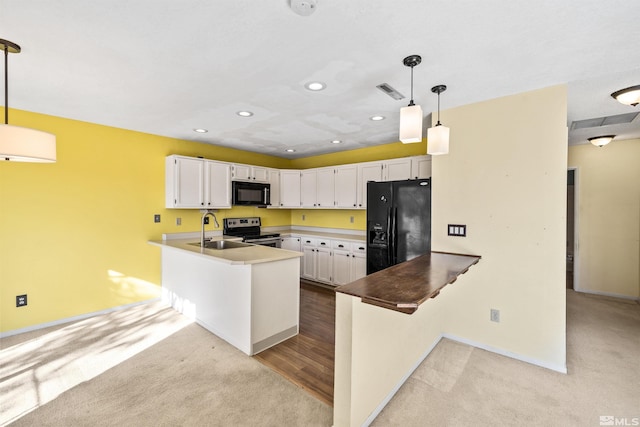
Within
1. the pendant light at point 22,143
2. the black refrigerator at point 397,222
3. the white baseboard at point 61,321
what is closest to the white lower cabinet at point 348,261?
the black refrigerator at point 397,222

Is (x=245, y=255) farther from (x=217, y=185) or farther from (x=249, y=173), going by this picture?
(x=249, y=173)

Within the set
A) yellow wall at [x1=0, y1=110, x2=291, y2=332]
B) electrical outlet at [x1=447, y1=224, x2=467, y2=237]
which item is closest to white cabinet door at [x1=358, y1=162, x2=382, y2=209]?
electrical outlet at [x1=447, y1=224, x2=467, y2=237]

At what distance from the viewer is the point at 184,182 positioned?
4.07 meters

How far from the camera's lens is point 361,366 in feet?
5.62

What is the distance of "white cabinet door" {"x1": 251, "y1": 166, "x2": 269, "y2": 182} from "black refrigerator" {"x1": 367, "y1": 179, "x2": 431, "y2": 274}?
2.21 metres

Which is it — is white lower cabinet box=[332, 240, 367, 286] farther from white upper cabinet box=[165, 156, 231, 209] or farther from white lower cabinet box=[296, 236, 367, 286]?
Answer: white upper cabinet box=[165, 156, 231, 209]

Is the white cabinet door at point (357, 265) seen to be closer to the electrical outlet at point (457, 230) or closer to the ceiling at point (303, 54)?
the electrical outlet at point (457, 230)

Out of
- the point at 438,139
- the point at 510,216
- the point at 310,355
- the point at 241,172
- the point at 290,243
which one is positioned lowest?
the point at 310,355

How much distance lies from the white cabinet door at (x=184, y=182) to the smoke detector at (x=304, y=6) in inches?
126

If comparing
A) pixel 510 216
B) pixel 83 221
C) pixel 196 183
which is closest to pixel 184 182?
pixel 196 183

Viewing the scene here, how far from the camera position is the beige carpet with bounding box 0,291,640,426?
1.88 metres

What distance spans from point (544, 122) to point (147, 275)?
5.01m

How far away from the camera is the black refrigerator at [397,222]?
3230mm

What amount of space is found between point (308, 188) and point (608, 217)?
4952 millimetres
